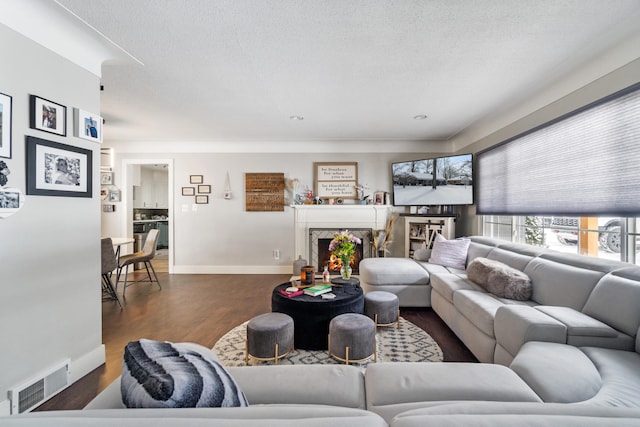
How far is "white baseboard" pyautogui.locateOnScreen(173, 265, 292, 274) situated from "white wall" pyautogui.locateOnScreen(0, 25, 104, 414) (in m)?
2.81

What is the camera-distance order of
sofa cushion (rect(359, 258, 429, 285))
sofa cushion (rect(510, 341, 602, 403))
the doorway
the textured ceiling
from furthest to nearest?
the doorway, sofa cushion (rect(359, 258, 429, 285)), the textured ceiling, sofa cushion (rect(510, 341, 602, 403))

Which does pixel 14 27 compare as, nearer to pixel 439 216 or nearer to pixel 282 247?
pixel 282 247

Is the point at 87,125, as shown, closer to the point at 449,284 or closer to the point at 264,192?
the point at 264,192

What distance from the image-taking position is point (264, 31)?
6.00 ft

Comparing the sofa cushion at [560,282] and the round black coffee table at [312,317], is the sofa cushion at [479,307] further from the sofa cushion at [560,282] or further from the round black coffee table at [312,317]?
the round black coffee table at [312,317]

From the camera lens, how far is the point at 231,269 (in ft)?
16.0

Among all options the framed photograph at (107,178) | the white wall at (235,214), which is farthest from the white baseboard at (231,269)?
the framed photograph at (107,178)

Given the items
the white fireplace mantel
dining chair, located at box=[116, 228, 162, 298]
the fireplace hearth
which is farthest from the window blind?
dining chair, located at box=[116, 228, 162, 298]

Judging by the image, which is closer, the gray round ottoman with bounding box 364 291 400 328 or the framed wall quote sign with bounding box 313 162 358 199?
the gray round ottoman with bounding box 364 291 400 328

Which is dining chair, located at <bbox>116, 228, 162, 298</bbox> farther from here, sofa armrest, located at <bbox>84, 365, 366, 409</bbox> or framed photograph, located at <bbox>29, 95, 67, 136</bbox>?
sofa armrest, located at <bbox>84, 365, 366, 409</bbox>

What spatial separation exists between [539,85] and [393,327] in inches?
109

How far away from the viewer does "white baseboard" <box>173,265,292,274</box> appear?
4875 mm

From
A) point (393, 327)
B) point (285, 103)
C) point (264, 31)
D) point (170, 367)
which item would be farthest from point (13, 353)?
point (285, 103)

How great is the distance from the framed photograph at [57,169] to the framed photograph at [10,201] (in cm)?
7
